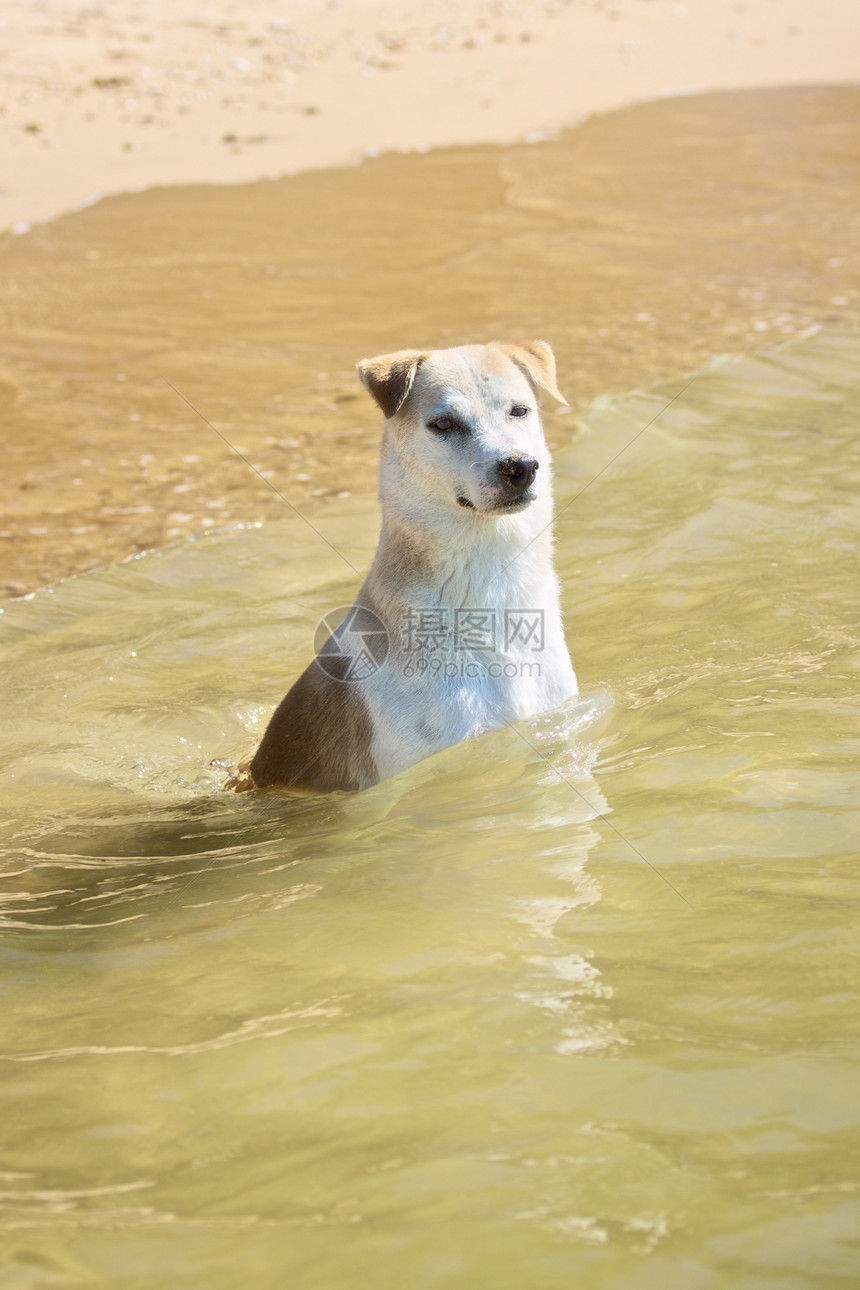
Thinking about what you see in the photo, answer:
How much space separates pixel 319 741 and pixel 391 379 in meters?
1.52

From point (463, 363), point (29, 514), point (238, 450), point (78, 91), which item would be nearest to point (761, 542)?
point (463, 363)

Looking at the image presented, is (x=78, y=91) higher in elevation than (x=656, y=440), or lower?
higher

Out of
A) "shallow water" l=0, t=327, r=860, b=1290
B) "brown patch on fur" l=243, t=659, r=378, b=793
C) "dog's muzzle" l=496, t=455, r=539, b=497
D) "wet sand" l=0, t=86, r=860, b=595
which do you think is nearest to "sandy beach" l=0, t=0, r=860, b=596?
"wet sand" l=0, t=86, r=860, b=595

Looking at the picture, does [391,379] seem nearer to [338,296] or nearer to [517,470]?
[517,470]

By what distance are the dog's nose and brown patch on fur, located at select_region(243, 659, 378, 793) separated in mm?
1035

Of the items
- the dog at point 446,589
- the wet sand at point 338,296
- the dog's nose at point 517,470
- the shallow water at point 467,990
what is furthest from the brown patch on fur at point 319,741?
the wet sand at point 338,296

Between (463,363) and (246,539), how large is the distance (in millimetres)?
3274

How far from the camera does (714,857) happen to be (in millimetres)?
3533

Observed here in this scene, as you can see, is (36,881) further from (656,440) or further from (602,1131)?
(656,440)

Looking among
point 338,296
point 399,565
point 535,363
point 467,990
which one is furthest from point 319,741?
point 338,296

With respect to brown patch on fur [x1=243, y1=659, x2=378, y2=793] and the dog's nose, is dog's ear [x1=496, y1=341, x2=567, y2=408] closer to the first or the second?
the dog's nose

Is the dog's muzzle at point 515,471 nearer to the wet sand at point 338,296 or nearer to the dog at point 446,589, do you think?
the dog at point 446,589

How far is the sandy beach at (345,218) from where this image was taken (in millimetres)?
9297

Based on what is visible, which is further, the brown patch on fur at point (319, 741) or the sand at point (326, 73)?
the sand at point (326, 73)
